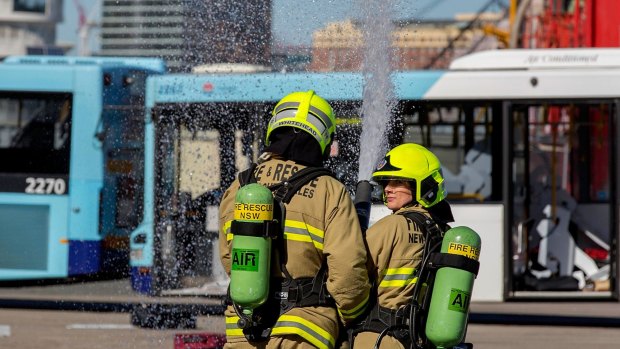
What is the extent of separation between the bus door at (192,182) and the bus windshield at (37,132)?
8.31 feet

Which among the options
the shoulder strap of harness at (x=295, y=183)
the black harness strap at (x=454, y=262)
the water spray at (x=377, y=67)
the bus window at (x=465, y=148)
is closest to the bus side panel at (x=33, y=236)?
the bus window at (x=465, y=148)

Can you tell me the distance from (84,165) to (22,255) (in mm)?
1473

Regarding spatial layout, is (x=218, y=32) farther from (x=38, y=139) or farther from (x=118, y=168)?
(x=38, y=139)

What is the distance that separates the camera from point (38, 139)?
1919cm

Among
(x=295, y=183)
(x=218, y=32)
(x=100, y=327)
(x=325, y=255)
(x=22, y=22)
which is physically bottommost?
(x=100, y=327)

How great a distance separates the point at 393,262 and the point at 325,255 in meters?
0.34

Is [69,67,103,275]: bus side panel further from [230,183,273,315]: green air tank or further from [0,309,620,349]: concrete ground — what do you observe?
[230,183,273,315]: green air tank

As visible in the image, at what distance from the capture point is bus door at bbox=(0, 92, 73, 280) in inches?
737

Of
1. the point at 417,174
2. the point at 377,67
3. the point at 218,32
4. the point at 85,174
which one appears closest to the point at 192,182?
the point at 218,32

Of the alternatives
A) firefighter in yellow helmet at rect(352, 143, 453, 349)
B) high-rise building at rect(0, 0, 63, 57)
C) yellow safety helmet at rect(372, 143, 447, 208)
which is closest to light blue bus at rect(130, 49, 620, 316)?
yellow safety helmet at rect(372, 143, 447, 208)

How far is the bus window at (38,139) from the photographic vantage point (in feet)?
62.1

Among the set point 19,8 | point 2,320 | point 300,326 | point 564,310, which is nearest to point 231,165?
point 2,320

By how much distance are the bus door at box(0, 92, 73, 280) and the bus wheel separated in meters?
3.84

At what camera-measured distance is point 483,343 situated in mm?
13750
